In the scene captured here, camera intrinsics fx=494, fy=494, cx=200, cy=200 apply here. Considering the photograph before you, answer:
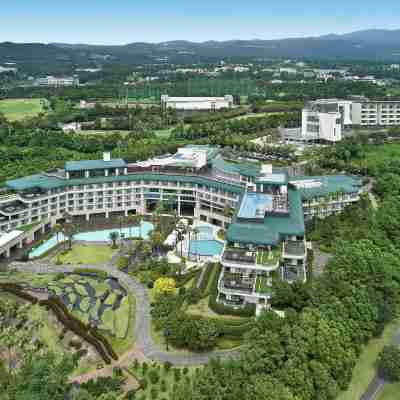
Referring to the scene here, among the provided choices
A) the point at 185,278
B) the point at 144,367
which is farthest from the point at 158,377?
the point at 185,278

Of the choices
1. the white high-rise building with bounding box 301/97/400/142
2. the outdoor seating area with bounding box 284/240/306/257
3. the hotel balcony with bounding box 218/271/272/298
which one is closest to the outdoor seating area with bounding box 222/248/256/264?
the hotel balcony with bounding box 218/271/272/298

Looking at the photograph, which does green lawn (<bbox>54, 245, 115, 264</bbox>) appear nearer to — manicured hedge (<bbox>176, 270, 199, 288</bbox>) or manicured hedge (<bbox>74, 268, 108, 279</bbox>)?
manicured hedge (<bbox>74, 268, 108, 279</bbox>)

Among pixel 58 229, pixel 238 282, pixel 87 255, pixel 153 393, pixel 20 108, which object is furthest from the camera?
pixel 20 108

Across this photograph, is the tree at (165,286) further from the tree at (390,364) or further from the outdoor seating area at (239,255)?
the tree at (390,364)

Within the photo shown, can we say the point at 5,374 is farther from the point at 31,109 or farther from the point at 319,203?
the point at 31,109

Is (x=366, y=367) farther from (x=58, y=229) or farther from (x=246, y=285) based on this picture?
(x=58, y=229)
